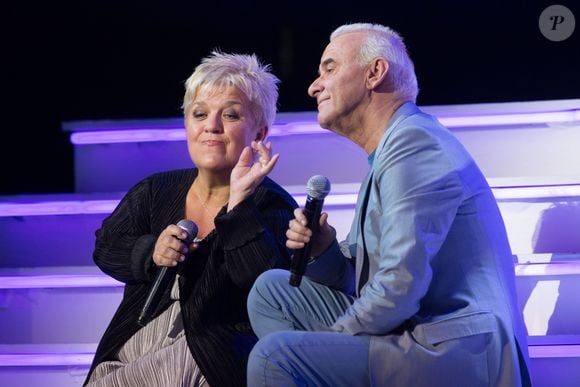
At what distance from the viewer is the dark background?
3459 mm

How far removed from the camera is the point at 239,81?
2.48 metres

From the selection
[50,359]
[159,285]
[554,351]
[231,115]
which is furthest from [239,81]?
[554,351]

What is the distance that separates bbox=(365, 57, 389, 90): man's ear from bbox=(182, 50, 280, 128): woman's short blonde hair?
0.44 m

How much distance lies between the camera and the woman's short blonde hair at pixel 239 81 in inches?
97.5

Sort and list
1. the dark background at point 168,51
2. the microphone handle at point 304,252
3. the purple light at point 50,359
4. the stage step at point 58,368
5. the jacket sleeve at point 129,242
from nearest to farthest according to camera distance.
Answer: the microphone handle at point 304,252 < the jacket sleeve at point 129,242 < the stage step at point 58,368 < the purple light at point 50,359 < the dark background at point 168,51

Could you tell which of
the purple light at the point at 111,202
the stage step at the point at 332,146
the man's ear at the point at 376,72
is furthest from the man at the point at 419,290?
A: the stage step at the point at 332,146

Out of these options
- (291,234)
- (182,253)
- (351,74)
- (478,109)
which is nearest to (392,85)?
(351,74)

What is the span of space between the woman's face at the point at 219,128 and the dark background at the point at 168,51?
3.62 ft

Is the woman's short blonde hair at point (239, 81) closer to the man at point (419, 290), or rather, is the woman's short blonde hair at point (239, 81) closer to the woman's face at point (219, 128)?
the woman's face at point (219, 128)

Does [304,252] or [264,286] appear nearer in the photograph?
[304,252]

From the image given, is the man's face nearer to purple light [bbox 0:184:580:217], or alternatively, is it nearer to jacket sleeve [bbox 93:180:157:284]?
jacket sleeve [bbox 93:180:157:284]

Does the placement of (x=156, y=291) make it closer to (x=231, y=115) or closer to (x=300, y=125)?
(x=231, y=115)

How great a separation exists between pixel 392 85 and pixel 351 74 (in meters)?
0.10

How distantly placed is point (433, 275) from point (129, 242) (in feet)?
3.05
